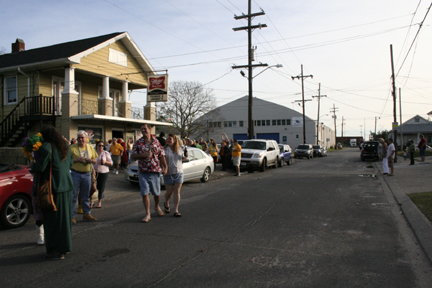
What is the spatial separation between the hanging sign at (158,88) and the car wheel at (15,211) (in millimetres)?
14487

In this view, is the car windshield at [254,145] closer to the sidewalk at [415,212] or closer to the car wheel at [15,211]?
the sidewalk at [415,212]

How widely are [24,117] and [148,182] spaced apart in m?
14.4

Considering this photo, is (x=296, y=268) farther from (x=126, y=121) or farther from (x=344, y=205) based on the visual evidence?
(x=126, y=121)

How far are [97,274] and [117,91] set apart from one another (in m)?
20.7

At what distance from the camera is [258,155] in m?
18.7

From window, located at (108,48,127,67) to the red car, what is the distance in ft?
48.1

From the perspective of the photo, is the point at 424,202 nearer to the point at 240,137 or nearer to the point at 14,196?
the point at 14,196

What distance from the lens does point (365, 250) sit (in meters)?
5.13

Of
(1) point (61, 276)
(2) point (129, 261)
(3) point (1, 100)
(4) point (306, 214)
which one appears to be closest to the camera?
(1) point (61, 276)

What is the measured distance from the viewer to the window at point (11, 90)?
63.5 ft

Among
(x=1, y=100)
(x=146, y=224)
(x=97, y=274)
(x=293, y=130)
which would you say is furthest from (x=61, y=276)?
(x=293, y=130)

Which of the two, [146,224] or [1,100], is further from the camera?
[1,100]

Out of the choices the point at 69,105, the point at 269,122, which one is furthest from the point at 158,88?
the point at 269,122

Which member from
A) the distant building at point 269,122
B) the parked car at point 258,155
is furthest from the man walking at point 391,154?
the distant building at point 269,122
